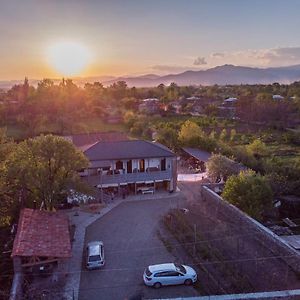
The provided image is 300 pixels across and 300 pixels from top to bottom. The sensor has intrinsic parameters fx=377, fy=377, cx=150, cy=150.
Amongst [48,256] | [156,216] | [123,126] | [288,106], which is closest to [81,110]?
[123,126]

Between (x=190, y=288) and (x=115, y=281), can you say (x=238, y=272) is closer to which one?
(x=190, y=288)

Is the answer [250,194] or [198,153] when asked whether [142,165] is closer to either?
[250,194]

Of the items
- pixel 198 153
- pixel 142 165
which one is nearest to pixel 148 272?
pixel 142 165

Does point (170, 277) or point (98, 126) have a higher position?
point (170, 277)

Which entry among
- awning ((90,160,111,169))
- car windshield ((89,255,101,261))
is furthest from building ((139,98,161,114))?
car windshield ((89,255,101,261))

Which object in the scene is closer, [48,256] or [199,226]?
[48,256]

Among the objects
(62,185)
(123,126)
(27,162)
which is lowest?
(123,126)

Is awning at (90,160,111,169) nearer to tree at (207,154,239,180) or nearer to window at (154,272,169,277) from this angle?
tree at (207,154,239,180)
